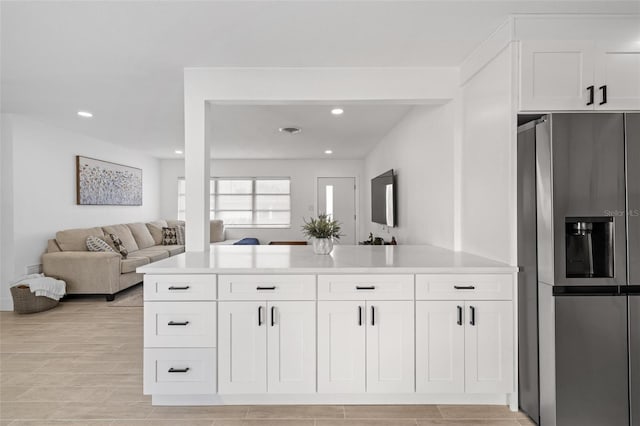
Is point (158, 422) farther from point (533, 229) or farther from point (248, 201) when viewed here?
point (248, 201)

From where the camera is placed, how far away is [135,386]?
243 centimetres

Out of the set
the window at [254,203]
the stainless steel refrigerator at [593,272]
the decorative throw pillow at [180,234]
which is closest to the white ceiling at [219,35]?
the stainless steel refrigerator at [593,272]

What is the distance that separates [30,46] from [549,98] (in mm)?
3417

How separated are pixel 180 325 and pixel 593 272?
7.88 feet

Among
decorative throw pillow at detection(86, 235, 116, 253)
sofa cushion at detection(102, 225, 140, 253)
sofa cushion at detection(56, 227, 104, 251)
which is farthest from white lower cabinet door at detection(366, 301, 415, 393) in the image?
sofa cushion at detection(102, 225, 140, 253)

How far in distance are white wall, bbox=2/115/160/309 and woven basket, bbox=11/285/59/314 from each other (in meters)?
0.32

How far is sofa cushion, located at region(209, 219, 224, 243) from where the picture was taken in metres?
7.33

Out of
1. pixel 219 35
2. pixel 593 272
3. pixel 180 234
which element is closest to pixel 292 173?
pixel 180 234

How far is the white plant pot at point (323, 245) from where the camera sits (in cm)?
261

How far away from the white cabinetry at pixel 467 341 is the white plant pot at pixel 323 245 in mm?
763

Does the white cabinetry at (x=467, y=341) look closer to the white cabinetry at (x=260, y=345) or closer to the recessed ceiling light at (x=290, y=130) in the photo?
the white cabinetry at (x=260, y=345)

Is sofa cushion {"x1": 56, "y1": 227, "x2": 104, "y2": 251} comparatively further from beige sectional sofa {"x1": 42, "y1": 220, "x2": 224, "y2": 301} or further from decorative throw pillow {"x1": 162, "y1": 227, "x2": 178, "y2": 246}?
decorative throw pillow {"x1": 162, "y1": 227, "x2": 178, "y2": 246}

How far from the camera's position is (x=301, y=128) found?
491 cm

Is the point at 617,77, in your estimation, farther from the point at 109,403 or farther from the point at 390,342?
the point at 109,403
